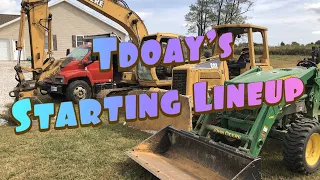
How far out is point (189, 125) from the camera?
20.9ft

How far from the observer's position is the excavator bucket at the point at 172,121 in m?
6.38

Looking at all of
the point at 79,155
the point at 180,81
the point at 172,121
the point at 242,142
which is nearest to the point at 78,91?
the point at 180,81

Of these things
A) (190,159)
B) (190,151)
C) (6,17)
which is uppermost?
(6,17)

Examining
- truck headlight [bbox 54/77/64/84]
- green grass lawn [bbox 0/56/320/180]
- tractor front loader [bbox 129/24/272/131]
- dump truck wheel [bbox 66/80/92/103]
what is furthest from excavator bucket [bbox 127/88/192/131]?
truck headlight [bbox 54/77/64/84]

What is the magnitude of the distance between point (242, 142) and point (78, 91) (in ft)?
23.5

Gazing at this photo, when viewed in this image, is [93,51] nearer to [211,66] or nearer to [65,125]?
[65,125]

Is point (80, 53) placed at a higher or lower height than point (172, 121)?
higher

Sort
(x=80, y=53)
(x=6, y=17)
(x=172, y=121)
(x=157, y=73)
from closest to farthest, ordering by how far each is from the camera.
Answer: (x=172, y=121), (x=157, y=73), (x=80, y=53), (x=6, y=17)

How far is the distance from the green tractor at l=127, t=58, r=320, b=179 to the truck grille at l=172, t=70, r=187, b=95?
1796mm

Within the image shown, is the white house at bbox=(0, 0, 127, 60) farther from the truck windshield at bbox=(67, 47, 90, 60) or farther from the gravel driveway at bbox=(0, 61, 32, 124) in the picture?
the truck windshield at bbox=(67, 47, 90, 60)

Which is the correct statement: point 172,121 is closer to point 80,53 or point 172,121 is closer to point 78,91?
point 78,91

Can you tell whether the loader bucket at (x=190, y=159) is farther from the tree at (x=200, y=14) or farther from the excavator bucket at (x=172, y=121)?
the tree at (x=200, y=14)

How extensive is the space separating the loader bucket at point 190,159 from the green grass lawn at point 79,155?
283 millimetres

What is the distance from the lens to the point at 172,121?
676 centimetres
